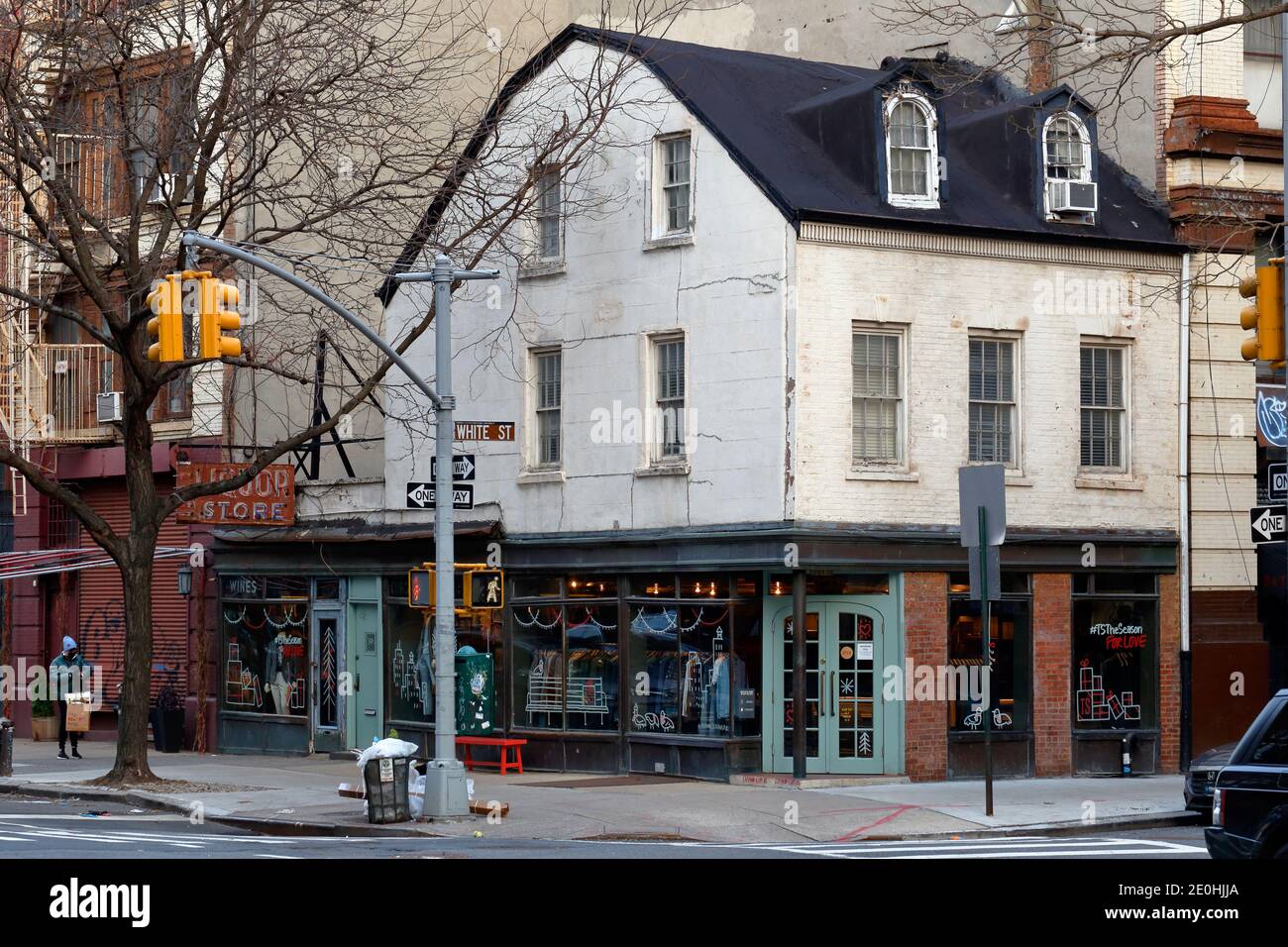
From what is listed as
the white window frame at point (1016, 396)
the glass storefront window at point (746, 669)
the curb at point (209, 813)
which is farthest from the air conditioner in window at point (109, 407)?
the white window frame at point (1016, 396)

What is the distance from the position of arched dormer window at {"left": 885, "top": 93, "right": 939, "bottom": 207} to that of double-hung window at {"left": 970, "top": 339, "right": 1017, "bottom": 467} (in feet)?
6.84

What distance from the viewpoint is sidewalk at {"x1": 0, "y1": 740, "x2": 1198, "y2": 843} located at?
19750 mm

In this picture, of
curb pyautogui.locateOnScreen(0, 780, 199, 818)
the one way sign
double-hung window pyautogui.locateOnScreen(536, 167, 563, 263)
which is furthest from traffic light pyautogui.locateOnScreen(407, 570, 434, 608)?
the one way sign

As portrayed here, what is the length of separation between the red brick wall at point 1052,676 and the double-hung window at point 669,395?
5166 millimetres

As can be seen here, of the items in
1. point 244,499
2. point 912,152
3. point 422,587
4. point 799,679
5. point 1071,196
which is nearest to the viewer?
point 422,587

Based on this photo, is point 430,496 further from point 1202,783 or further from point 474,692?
point 1202,783

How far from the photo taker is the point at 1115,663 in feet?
85.8

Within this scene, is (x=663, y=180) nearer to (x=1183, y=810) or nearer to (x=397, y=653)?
(x=397, y=653)

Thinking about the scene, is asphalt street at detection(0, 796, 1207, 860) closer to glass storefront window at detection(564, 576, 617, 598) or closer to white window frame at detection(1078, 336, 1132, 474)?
white window frame at detection(1078, 336, 1132, 474)

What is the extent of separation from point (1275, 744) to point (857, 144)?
48.7ft

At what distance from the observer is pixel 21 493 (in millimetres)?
34875

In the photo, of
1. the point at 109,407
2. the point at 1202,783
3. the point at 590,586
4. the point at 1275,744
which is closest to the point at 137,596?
the point at 590,586

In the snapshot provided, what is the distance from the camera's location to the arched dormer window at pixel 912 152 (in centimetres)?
2530
